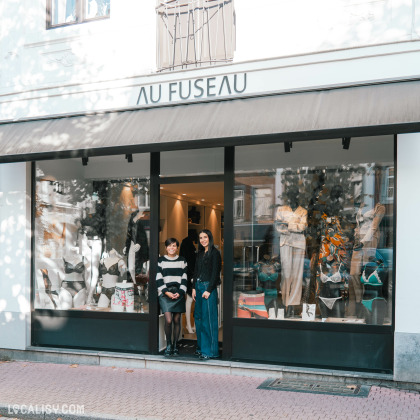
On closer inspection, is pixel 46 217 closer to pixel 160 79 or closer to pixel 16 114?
pixel 16 114

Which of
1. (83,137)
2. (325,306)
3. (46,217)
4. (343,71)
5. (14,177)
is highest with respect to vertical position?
(343,71)

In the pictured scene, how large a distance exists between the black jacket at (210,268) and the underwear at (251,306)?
1.42 ft

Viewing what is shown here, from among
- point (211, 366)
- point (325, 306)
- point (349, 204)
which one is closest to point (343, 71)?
point (349, 204)

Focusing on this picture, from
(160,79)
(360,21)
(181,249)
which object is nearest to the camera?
(360,21)

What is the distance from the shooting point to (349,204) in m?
7.00

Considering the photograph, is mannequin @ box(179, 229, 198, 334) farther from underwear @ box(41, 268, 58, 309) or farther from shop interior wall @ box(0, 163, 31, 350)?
shop interior wall @ box(0, 163, 31, 350)

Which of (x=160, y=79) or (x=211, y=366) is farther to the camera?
(x=160, y=79)

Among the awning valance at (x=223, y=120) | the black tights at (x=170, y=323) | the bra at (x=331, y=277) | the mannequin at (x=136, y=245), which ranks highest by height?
the awning valance at (x=223, y=120)

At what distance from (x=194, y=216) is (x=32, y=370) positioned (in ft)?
13.8

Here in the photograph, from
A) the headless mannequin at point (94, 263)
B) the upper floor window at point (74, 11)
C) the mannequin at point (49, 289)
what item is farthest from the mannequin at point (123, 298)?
the upper floor window at point (74, 11)

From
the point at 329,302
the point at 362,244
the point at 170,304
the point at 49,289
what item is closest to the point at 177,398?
the point at 170,304

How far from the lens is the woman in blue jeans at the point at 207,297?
24.2ft

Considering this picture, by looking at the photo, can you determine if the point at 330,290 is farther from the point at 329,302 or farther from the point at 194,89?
the point at 194,89

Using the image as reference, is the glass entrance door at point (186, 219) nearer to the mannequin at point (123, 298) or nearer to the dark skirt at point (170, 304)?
the dark skirt at point (170, 304)
